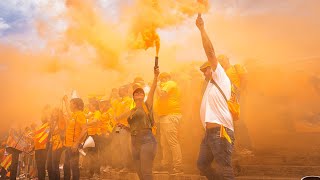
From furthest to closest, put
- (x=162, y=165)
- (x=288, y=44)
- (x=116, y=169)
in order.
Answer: (x=288, y=44) → (x=116, y=169) → (x=162, y=165)

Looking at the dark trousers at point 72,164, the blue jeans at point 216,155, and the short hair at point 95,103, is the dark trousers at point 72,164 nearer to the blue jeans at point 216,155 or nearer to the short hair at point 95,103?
the short hair at point 95,103

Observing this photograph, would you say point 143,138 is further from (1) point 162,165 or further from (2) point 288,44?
(2) point 288,44

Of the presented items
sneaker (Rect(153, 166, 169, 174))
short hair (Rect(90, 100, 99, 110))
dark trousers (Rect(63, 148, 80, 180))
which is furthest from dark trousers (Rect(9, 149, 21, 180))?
sneaker (Rect(153, 166, 169, 174))

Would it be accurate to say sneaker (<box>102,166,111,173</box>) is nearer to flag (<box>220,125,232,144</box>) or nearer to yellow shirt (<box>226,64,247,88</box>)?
yellow shirt (<box>226,64,247,88</box>)

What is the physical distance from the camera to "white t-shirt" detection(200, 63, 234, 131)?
15.6 feet

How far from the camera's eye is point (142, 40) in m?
7.25

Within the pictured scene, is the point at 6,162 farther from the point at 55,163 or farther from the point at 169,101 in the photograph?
the point at 169,101

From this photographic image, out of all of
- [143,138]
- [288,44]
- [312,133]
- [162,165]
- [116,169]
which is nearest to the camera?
[143,138]

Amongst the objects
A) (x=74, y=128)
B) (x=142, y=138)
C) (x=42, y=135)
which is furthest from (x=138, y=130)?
(x=42, y=135)

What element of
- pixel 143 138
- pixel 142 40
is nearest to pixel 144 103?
pixel 143 138

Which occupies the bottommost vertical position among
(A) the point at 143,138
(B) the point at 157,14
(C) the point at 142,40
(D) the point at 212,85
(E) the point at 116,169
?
(E) the point at 116,169

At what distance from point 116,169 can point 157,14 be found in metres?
4.12

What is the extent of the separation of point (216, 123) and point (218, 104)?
279 mm

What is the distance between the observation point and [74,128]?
7816 mm
